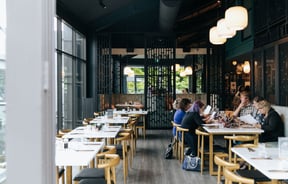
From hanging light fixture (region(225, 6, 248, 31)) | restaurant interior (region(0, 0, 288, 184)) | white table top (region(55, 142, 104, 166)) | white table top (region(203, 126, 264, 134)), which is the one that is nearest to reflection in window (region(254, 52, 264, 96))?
restaurant interior (region(0, 0, 288, 184))

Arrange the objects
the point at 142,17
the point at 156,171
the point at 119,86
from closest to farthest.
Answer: the point at 156,171 → the point at 142,17 → the point at 119,86

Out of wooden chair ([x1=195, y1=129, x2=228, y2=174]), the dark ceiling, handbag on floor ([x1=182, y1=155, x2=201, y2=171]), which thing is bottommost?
handbag on floor ([x1=182, y1=155, x2=201, y2=171])

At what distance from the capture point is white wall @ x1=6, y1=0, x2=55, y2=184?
1.07 m

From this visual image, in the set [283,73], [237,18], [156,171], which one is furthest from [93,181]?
[283,73]

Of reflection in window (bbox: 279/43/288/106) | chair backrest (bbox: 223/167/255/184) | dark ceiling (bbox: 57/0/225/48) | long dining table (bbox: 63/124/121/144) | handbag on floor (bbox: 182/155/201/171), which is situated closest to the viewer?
chair backrest (bbox: 223/167/255/184)

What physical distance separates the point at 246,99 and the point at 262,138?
6.65 feet

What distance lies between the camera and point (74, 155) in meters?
3.93

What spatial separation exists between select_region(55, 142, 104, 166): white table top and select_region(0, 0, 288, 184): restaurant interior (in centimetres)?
2

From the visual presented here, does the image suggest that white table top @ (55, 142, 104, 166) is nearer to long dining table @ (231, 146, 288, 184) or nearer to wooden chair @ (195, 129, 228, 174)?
long dining table @ (231, 146, 288, 184)

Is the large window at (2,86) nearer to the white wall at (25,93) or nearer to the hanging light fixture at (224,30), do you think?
the white wall at (25,93)

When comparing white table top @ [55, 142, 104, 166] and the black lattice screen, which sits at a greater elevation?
the black lattice screen

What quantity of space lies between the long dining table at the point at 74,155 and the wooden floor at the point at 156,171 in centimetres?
142

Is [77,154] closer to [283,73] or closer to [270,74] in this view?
[283,73]

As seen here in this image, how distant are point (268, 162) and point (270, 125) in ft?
8.63
